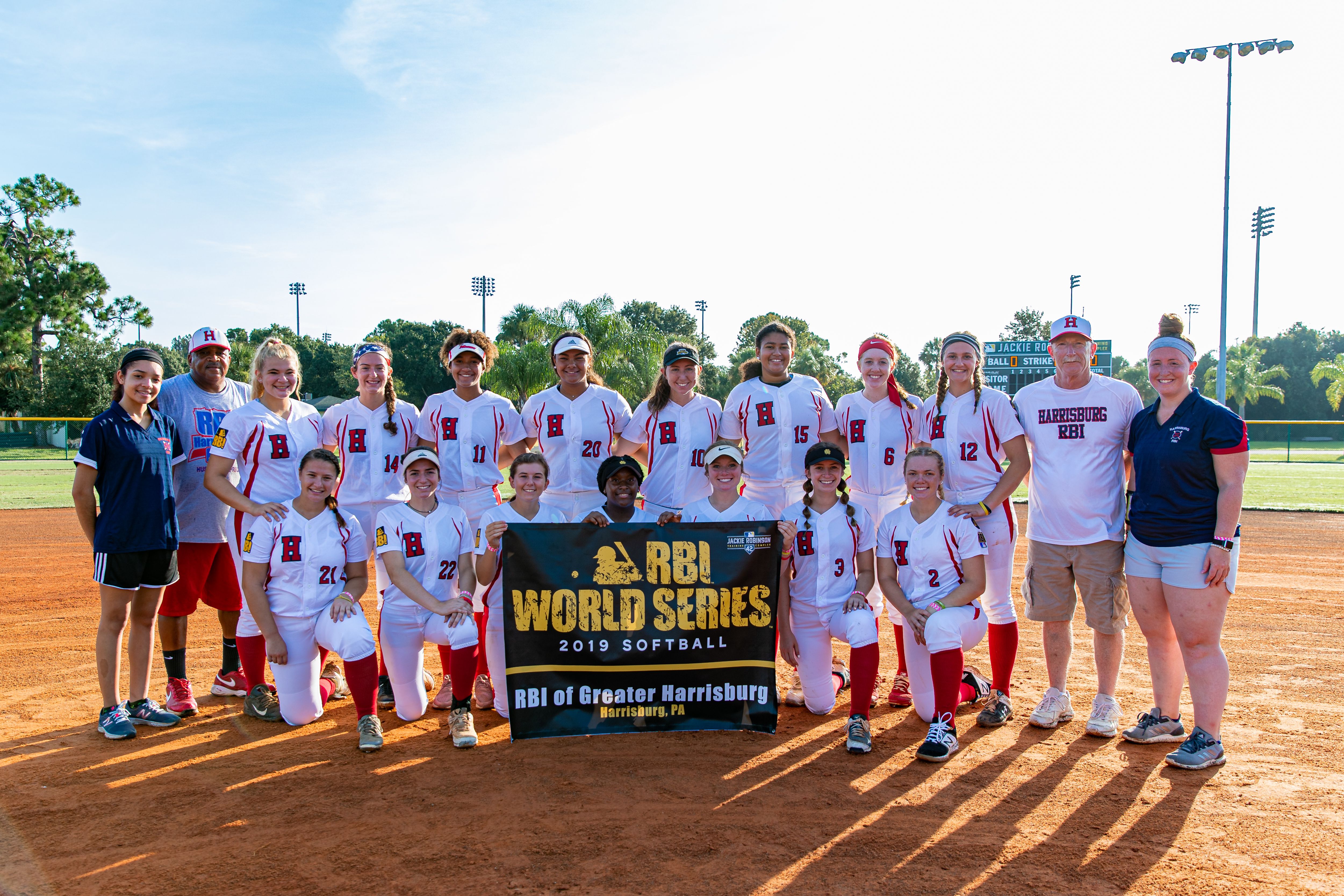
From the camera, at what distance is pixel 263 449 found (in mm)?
5570

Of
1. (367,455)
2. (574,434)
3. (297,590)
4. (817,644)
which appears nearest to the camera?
(297,590)

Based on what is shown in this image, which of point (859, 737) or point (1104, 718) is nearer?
point (859, 737)

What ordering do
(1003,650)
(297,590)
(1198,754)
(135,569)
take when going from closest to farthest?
1. (1198,754)
2. (135,569)
3. (297,590)
4. (1003,650)

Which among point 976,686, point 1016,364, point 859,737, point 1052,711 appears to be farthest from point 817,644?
point 1016,364

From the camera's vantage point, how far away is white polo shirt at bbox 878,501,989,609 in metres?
5.03

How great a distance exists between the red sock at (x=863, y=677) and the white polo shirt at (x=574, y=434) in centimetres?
238

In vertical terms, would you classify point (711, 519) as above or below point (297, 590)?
above

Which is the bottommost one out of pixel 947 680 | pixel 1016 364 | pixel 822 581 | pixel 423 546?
pixel 947 680

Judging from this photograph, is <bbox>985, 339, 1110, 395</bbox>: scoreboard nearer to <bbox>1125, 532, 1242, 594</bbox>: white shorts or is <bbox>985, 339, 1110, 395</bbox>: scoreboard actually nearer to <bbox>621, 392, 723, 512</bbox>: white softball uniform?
<bbox>621, 392, 723, 512</bbox>: white softball uniform

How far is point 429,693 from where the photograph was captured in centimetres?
601

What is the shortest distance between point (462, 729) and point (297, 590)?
57.2 inches

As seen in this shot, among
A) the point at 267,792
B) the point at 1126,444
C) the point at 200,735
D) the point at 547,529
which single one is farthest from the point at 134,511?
the point at 1126,444

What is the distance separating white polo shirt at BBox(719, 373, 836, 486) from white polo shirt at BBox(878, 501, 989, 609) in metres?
1.07

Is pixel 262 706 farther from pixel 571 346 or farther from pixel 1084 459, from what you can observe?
pixel 1084 459
